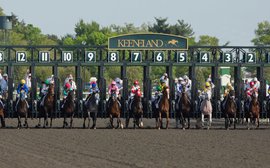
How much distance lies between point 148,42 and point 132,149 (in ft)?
56.4

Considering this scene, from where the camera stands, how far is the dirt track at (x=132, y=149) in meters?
21.1

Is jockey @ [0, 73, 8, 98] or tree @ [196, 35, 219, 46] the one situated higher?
tree @ [196, 35, 219, 46]

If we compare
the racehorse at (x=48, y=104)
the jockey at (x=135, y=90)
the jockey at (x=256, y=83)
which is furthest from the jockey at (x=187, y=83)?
the racehorse at (x=48, y=104)

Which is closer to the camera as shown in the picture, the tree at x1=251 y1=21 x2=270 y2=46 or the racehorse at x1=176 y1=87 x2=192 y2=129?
the racehorse at x1=176 y1=87 x2=192 y2=129

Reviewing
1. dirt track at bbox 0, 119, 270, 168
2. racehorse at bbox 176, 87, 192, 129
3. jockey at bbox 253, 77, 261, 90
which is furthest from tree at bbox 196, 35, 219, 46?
dirt track at bbox 0, 119, 270, 168

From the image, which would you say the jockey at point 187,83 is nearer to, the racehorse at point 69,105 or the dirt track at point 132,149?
the dirt track at point 132,149

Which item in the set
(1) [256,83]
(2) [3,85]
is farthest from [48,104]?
(1) [256,83]

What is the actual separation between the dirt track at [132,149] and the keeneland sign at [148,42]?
728 centimetres

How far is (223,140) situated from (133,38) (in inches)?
515

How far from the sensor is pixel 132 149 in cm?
2564

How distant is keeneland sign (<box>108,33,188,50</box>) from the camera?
42312 millimetres

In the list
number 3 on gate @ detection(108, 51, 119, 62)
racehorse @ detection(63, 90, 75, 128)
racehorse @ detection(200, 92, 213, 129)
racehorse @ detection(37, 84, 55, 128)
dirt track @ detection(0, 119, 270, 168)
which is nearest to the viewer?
dirt track @ detection(0, 119, 270, 168)

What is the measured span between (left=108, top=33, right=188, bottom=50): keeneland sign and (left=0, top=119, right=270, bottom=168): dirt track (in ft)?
23.9

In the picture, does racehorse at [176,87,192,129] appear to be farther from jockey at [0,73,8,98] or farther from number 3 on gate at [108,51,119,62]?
jockey at [0,73,8,98]
